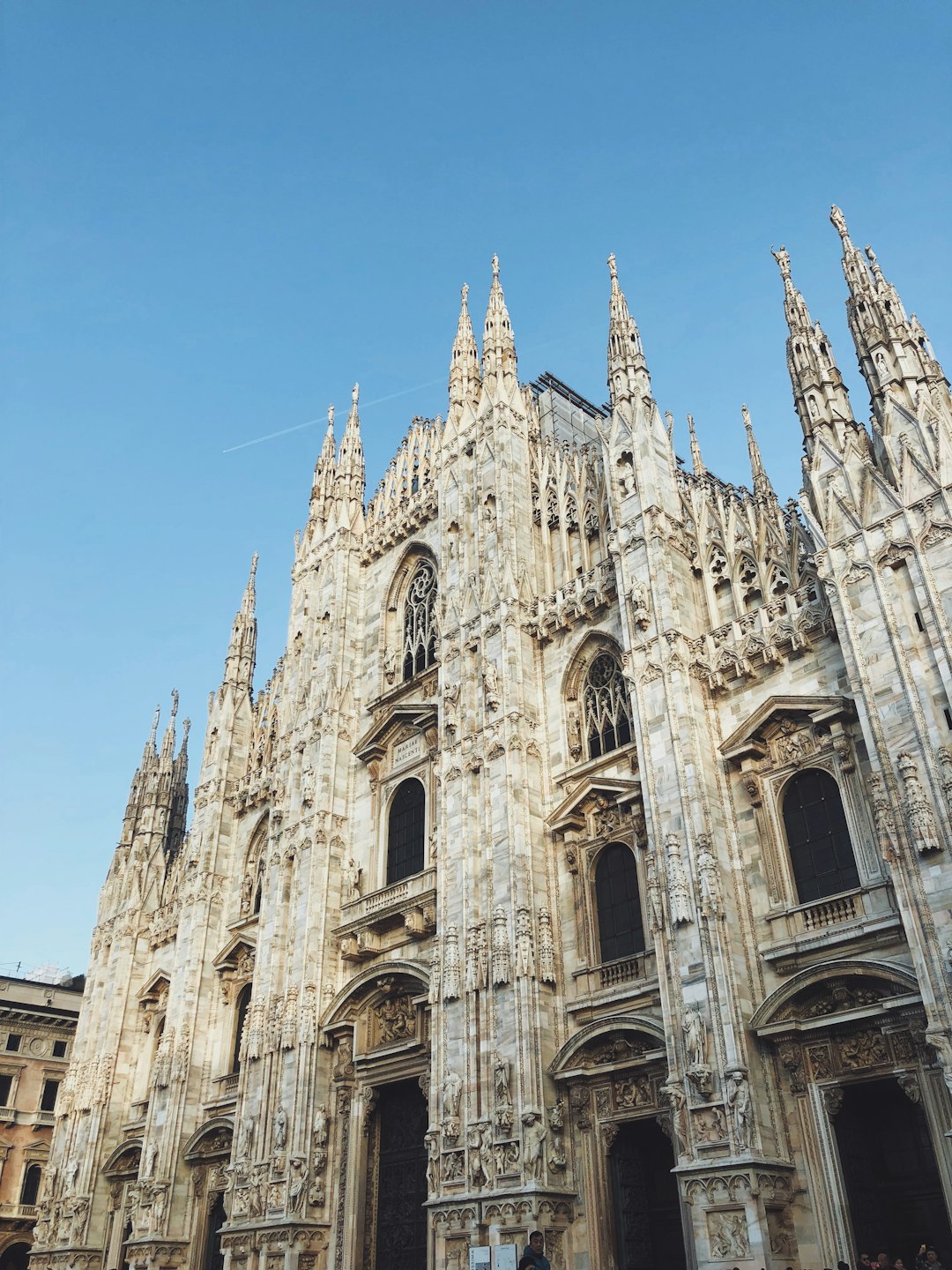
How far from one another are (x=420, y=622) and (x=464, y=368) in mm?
8063

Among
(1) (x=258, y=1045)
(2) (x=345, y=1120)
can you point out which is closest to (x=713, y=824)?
(2) (x=345, y=1120)

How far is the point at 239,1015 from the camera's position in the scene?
104 feet

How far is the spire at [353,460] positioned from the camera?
121ft

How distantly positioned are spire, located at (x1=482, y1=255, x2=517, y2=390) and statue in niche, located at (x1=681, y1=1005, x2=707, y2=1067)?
741 inches

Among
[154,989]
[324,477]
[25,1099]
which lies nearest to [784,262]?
[324,477]

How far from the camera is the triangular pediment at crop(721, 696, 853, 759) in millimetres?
19609

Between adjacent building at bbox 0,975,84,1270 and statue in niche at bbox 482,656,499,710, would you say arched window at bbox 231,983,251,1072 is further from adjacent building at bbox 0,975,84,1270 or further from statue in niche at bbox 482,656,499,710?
adjacent building at bbox 0,975,84,1270

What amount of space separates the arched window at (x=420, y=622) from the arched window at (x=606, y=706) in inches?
255

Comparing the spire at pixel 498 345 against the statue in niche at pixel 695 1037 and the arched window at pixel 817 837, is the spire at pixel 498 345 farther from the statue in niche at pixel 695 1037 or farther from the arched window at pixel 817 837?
the statue in niche at pixel 695 1037

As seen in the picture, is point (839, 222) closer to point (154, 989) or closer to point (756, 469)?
point (756, 469)

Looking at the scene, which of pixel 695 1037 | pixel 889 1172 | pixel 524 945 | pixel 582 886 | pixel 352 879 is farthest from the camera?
pixel 352 879

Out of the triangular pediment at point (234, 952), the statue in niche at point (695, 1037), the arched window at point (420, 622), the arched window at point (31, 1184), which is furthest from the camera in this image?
the arched window at point (31, 1184)

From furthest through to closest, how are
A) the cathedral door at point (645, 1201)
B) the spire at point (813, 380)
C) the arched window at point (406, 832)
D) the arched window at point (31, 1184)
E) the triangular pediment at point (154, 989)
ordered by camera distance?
the arched window at point (31, 1184), the triangular pediment at point (154, 989), the arched window at point (406, 832), the spire at point (813, 380), the cathedral door at point (645, 1201)

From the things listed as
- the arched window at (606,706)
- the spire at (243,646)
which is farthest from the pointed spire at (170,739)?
the arched window at (606,706)
